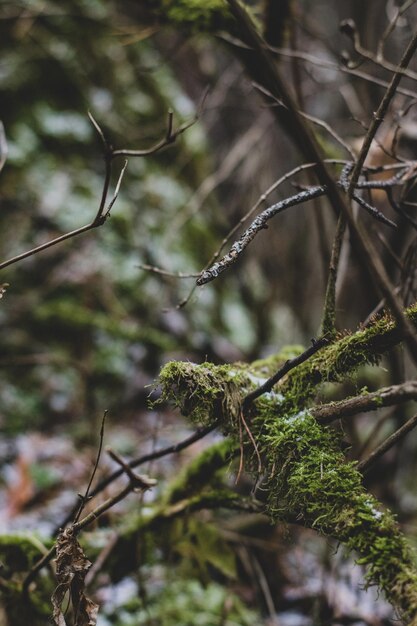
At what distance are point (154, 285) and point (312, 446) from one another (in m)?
2.47

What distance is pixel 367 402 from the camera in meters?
1.07

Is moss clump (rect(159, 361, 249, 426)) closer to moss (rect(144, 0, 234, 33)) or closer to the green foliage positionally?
the green foliage

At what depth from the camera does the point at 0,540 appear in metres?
1.65

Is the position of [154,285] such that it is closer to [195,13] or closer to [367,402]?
[195,13]

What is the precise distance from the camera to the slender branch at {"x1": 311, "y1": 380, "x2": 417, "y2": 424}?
0.98m

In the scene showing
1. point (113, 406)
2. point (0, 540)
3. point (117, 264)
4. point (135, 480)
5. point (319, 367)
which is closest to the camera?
point (135, 480)

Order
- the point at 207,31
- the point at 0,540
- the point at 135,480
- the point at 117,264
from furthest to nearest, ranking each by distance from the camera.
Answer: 1. the point at 117,264
2. the point at 207,31
3. the point at 0,540
4. the point at 135,480

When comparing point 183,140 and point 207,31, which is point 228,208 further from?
point 207,31

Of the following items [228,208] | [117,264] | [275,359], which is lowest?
[275,359]

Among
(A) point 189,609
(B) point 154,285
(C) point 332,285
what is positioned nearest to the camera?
(C) point 332,285

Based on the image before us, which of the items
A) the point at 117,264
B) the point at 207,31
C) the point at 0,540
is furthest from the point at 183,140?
the point at 0,540

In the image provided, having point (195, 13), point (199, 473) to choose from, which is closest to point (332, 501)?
point (199, 473)

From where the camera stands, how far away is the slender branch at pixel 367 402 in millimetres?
976

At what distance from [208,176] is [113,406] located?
7.51 feet
